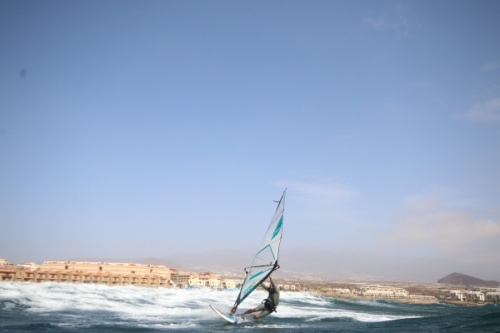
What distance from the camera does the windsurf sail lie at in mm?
15164

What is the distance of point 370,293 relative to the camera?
98.4 meters

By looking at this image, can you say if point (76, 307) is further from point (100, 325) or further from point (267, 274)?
point (267, 274)

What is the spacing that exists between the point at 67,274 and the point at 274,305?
5731 centimetres

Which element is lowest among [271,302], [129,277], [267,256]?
[129,277]

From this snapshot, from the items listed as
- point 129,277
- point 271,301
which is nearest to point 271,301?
point 271,301

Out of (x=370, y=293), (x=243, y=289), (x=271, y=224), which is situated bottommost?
(x=370, y=293)

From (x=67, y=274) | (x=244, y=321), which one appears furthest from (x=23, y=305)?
(x=67, y=274)

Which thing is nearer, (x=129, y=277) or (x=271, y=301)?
(x=271, y=301)

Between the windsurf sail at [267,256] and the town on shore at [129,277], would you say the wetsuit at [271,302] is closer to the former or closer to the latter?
the windsurf sail at [267,256]

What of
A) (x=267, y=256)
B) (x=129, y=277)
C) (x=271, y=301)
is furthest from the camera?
(x=129, y=277)

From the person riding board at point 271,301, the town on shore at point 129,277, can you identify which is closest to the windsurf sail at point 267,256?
the person riding board at point 271,301

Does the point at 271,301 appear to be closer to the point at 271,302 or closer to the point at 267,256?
the point at 271,302

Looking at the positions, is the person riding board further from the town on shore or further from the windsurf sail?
the town on shore

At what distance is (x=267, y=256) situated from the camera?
1596 cm
